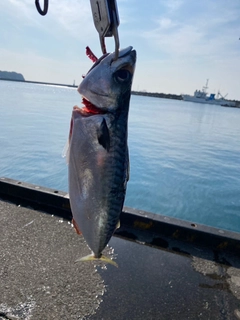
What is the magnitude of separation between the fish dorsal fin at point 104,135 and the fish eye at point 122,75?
0.25 metres

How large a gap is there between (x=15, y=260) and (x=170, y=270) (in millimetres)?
1955

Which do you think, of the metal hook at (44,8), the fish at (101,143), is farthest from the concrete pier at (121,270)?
the metal hook at (44,8)

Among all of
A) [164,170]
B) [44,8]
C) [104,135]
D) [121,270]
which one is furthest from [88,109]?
[164,170]

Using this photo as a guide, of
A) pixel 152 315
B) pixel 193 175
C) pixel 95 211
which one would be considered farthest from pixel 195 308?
pixel 193 175

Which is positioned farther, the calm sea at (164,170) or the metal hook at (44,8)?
the calm sea at (164,170)

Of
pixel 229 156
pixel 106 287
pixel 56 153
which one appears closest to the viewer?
pixel 106 287

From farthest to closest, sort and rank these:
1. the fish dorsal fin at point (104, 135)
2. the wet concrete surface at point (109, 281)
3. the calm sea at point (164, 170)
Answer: the calm sea at point (164, 170) < the wet concrete surface at point (109, 281) < the fish dorsal fin at point (104, 135)

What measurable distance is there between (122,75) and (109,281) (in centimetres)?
253

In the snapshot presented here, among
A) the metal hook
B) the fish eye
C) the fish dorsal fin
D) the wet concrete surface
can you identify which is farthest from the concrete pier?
the metal hook

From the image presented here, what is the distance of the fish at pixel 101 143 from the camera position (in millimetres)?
1470

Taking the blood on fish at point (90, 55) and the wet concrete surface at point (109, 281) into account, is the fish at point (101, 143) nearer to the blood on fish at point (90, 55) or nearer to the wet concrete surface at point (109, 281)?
the blood on fish at point (90, 55)

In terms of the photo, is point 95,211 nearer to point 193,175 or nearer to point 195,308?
point 195,308

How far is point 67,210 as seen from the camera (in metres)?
4.50

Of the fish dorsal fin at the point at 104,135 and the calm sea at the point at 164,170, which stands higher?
the fish dorsal fin at the point at 104,135
